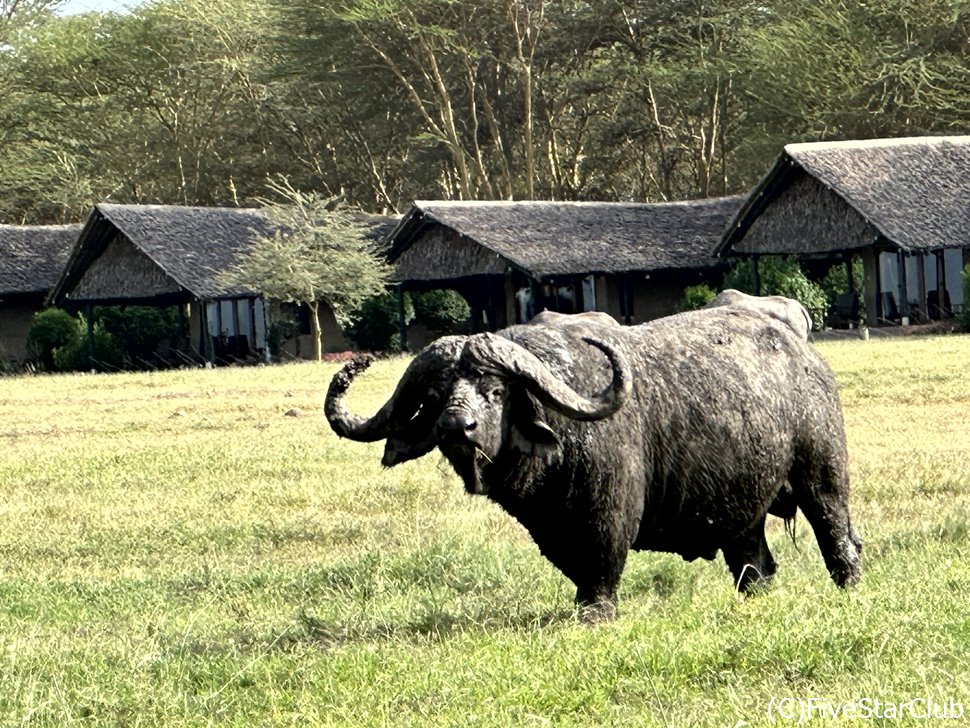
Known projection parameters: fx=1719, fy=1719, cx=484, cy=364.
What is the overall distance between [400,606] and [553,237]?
117ft

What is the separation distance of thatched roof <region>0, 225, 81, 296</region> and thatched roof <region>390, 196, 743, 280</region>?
398 inches

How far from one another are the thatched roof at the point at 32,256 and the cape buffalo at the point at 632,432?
40490 mm

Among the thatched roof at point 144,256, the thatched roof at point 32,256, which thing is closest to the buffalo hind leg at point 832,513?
the thatched roof at point 144,256

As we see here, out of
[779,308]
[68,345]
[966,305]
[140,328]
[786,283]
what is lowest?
[779,308]

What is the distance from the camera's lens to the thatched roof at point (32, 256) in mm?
47125

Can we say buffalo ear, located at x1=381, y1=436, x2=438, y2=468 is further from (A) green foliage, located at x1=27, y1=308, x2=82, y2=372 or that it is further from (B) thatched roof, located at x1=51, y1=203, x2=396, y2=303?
(A) green foliage, located at x1=27, y1=308, x2=82, y2=372

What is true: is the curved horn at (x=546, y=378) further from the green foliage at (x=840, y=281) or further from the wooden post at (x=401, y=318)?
the wooden post at (x=401, y=318)

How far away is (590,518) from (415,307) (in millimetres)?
37922

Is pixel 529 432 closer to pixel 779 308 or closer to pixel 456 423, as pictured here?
pixel 456 423

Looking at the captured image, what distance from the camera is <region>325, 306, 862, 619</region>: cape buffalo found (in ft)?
23.0

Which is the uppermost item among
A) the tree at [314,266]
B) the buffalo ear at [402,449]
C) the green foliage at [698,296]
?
the tree at [314,266]

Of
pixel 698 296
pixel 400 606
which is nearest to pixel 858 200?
pixel 698 296

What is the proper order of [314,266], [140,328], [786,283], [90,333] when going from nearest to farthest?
[786,283]
[314,266]
[90,333]
[140,328]

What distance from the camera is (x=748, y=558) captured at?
8.72 m
